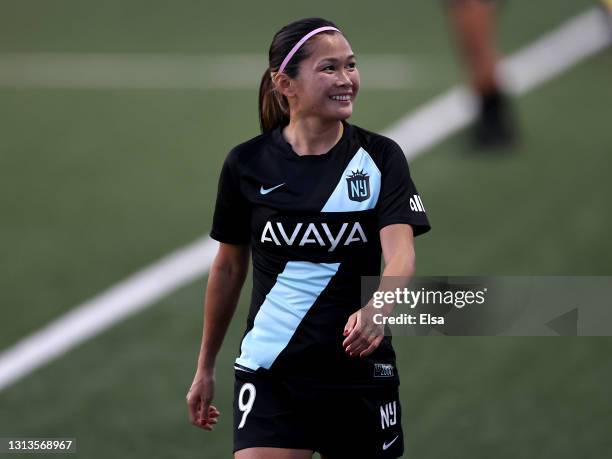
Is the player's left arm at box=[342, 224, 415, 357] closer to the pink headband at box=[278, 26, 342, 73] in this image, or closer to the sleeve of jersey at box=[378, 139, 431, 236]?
the sleeve of jersey at box=[378, 139, 431, 236]

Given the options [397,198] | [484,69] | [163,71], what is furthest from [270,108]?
[163,71]

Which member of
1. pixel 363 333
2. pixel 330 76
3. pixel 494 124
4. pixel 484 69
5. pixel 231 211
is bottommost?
pixel 363 333

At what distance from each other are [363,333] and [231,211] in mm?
782

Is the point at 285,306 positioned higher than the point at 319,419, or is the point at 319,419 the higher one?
the point at 285,306

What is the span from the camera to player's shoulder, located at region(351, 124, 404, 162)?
15.1ft

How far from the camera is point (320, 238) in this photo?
454 centimetres

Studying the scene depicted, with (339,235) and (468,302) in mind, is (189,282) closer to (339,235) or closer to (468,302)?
(468,302)

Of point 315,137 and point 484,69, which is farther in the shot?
point 484,69

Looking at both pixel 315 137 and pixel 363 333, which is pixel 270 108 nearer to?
pixel 315 137

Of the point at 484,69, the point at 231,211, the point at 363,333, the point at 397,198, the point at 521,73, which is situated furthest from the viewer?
the point at 521,73

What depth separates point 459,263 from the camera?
8969mm

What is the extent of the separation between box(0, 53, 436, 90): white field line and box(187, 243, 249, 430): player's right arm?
8.65 m

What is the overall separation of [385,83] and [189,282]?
5.10 m

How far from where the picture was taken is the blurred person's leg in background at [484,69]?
35.9ft
